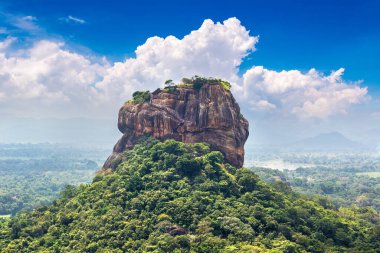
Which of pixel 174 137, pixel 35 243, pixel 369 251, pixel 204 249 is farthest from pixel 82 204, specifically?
pixel 369 251

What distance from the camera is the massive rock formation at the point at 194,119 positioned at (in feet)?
168

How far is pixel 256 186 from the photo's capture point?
43.7 meters

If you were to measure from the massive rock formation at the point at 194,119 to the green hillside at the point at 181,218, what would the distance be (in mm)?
3820

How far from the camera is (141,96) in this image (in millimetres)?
56031

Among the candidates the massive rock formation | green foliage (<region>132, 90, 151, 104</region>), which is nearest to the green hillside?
the massive rock formation

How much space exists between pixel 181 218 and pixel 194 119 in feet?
61.7

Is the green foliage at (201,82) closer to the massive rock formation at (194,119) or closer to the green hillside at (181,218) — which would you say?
the massive rock formation at (194,119)

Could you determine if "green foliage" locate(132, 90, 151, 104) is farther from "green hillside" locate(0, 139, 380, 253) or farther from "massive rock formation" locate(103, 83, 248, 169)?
"green hillside" locate(0, 139, 380, 253)

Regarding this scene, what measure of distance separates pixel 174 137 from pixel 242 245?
23.2m

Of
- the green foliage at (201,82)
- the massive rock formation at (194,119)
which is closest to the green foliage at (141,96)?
the massive rock formation at (194,119)

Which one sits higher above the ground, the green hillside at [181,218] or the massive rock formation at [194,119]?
the massive rock formation at [194,119]

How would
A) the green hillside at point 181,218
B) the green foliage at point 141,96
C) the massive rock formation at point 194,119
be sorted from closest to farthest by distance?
the green hillside at point 181,218 → the massive rock formation at point 194,119 → the green foliage at point 141,96

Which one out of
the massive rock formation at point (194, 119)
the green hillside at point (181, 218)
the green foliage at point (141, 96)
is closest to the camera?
the green hillside at point (181, 218)

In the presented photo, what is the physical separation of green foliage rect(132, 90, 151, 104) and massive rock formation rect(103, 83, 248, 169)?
611 millimetres
